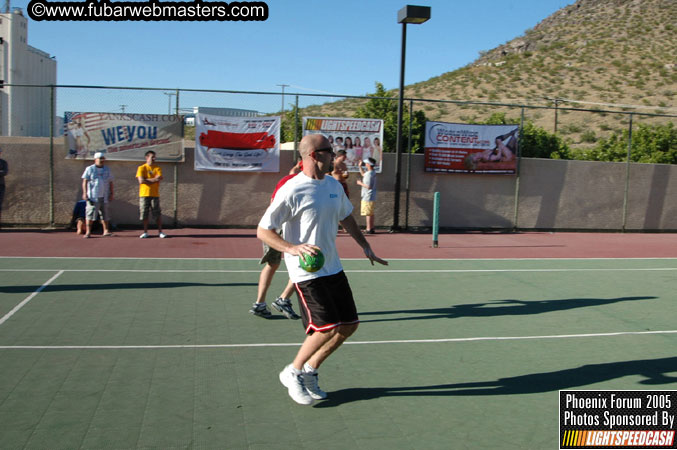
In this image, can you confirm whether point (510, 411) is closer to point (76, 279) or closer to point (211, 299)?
point (211, 299)

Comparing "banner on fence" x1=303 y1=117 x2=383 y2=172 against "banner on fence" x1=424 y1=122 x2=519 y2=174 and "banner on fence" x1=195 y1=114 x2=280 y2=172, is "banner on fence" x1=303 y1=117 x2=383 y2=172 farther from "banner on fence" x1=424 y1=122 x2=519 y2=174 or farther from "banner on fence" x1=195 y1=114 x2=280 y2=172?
"banner on fence" x1=424 y1=122 x2=519 y2=174

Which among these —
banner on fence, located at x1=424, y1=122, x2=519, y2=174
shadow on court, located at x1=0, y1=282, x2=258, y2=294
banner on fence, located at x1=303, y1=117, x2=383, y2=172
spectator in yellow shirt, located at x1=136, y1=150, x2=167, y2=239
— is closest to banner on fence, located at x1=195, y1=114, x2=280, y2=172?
banner on fence, located at x1=303, y1=117, x2=383, y2=172

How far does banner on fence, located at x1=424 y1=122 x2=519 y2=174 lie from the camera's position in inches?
697

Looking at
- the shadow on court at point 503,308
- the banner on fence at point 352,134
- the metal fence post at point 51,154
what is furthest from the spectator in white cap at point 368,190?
the shadow on court at point 503,308

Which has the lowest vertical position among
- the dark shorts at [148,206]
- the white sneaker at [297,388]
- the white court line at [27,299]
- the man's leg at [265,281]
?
the white court line at [27,299]

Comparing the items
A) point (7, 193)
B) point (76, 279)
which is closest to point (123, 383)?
point (76, 279)

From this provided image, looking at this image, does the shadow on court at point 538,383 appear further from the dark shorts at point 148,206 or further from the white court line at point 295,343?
the dark shorts at point 148,206

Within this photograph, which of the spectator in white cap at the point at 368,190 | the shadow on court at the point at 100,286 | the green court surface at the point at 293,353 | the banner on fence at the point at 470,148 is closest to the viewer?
the green court surface at the point at 293,353

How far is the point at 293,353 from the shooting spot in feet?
20.5

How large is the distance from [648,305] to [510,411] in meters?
4.84

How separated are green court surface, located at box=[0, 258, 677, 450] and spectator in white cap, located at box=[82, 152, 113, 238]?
386 cm

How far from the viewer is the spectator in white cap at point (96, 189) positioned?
46.6 ft

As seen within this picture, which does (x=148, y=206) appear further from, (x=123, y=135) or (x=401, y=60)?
(x=401, y=60)

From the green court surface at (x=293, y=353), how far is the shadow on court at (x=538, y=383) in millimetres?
18
